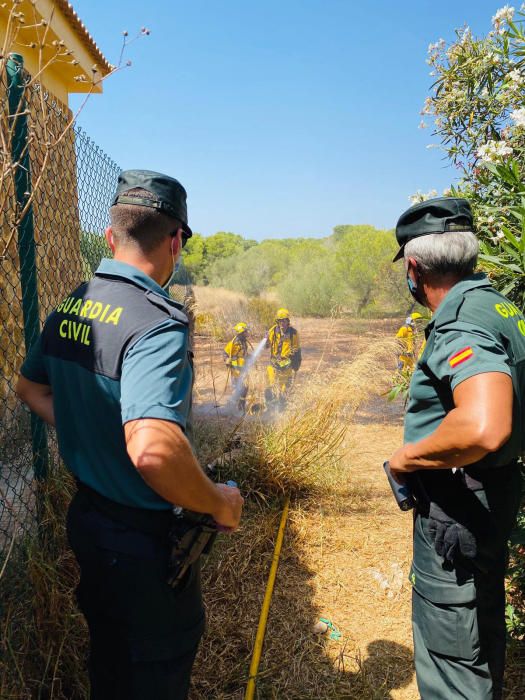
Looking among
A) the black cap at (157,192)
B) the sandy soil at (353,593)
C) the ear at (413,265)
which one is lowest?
the sandy soil at (353,593)

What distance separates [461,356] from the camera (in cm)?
163

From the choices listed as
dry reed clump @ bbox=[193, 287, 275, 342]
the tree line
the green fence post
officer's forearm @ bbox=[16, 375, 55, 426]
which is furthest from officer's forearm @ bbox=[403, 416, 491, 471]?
the tree line

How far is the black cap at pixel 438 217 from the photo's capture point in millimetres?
1875

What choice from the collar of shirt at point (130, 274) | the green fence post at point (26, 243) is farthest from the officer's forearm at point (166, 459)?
the green fence post at point (26, 243)

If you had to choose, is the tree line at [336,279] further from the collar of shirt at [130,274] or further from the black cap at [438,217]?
the collar of shirt at [130,274]

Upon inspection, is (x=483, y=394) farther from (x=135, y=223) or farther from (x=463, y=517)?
(x=135, y=223)

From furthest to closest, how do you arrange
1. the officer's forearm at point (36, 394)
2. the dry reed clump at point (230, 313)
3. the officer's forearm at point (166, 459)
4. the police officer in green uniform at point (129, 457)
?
the dry reed clump at point (230, 313), the officer's forearm at point (36, 394), the police officer in green uniform at point (129, 457), the officer's forearm at point (166, 459)

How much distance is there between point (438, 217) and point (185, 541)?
4.39ft

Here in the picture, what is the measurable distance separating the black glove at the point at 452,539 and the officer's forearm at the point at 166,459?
35.5 inches

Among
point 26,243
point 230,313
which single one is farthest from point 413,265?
point 230,313

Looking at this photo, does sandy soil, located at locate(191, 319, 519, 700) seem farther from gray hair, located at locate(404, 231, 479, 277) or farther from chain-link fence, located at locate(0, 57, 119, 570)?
gray hair, located at locate(404, 231, 479, 277)

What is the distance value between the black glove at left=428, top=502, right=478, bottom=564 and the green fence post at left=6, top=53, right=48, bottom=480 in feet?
5.38

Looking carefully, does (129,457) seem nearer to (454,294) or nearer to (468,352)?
(468,352)

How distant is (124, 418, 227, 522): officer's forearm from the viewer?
1231mm
